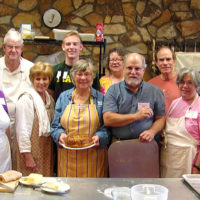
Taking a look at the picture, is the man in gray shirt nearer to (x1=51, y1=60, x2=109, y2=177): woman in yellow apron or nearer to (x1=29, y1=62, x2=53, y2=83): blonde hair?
(x1=51, y1=60, x2=109, y2=177): woman in yellow apron

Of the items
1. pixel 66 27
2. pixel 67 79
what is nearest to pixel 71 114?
pixel 67 79

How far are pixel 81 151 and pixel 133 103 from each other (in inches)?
20.9

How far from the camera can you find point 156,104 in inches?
84.5

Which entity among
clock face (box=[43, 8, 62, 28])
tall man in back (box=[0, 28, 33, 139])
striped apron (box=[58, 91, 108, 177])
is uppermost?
clock face (box=[43, 8, 62, 28])

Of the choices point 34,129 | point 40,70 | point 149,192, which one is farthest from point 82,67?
point 149,192

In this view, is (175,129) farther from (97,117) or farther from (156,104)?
(97,117)

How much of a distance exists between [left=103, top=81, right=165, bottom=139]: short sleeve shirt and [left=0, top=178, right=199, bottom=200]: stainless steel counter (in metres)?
0.61

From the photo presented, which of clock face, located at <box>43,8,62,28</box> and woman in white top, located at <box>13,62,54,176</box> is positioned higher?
clock face, located at <box>43,8,62,28</box>

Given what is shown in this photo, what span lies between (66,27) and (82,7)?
0.38m

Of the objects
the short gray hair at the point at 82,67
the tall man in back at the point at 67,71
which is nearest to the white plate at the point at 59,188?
the short gray hair at the point at 82,67

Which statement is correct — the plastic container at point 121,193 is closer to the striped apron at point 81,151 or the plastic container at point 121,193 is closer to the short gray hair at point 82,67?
the striped apron at point 81,151

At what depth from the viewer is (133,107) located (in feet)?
6.91

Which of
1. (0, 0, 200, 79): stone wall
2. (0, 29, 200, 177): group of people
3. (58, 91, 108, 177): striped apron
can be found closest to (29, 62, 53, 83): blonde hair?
(0, 29, 200, 177): group of people

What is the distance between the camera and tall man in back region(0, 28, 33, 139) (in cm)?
242
